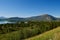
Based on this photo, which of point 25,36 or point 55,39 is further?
point 25,36

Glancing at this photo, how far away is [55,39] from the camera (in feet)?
→ 39.9

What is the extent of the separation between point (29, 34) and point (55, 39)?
27.8 metres

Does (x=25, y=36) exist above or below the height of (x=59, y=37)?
below

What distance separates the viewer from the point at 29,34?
39812 mm

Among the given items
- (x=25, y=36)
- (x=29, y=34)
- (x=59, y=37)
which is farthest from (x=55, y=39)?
(x=29, y=34)

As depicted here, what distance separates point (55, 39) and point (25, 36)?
80.8 ft

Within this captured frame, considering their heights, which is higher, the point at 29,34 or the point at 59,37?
the point at 59,37

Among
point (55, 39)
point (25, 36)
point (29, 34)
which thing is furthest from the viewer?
point (29, 34)

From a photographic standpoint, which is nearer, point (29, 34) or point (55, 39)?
point (55, 39)

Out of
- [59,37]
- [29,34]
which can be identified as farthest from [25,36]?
[59,37]

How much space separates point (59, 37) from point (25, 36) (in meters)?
24.2

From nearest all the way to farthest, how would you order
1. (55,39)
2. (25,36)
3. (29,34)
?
(55,39) < (25,36) < (29,34)

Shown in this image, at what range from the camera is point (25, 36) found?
36438mm

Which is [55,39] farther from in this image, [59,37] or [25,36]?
[25,36]
